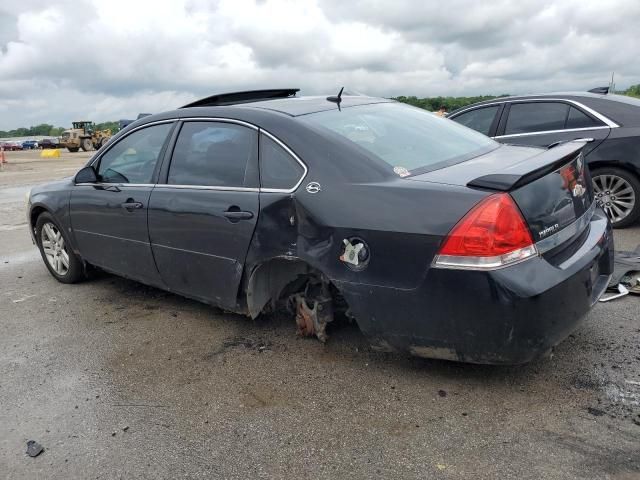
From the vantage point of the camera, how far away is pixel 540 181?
2.68m

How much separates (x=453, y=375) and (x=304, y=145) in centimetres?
154

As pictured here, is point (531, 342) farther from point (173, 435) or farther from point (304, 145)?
point (173, 435)

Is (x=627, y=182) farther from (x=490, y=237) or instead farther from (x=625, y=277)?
(x=490, y=237)

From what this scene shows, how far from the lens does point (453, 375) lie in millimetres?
2994

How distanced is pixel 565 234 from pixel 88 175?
3717mm

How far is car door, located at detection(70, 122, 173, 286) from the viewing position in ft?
13.2

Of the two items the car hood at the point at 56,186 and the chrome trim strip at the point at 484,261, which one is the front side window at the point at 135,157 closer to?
the car hood at the point at 56,186

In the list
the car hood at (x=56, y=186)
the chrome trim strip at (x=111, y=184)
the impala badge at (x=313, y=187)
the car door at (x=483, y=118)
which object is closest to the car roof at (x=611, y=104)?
the car door at (x=483, y=118)

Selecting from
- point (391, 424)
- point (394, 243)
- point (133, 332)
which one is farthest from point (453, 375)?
point (133, 332)

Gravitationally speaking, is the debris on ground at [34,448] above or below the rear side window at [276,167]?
below

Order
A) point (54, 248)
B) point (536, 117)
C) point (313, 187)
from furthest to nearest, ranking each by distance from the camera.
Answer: point (536, 117), point (54, 248), point (313, 187)

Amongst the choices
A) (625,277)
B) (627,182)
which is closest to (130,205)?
(625,277)

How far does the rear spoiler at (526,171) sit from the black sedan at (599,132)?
3148mm

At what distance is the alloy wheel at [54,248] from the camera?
5.18m
